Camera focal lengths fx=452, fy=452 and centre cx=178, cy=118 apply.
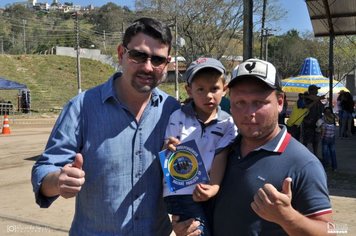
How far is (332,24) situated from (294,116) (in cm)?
648

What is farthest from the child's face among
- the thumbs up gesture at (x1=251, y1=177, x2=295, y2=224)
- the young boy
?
the thumbs up gesture at (x1=251, y1=177, x2=295, y2=224)

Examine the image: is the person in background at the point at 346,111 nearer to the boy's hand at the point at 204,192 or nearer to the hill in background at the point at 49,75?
the boy's hand at the point at 204,192

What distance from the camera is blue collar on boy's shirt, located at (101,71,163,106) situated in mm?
2527

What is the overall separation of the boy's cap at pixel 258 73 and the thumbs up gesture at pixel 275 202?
0.51 meters

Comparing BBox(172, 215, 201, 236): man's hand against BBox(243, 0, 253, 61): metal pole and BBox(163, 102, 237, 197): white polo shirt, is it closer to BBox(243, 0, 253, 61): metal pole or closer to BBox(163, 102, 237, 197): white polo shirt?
BBox(163, 102, 237, 197): white polo shirt

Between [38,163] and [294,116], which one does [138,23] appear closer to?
[38,163]

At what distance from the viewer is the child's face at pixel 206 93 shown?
2.86m

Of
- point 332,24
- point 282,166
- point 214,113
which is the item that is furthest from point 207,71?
point 332,24

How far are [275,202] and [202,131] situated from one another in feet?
3.55

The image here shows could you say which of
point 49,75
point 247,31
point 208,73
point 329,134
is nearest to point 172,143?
point 208,73

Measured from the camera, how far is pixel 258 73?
2.10 metres

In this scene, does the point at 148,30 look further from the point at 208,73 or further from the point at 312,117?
the point at 312,117

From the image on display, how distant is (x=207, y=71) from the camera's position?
9.45ft

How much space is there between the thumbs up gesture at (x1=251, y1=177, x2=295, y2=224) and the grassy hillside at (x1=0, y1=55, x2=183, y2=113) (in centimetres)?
3969
